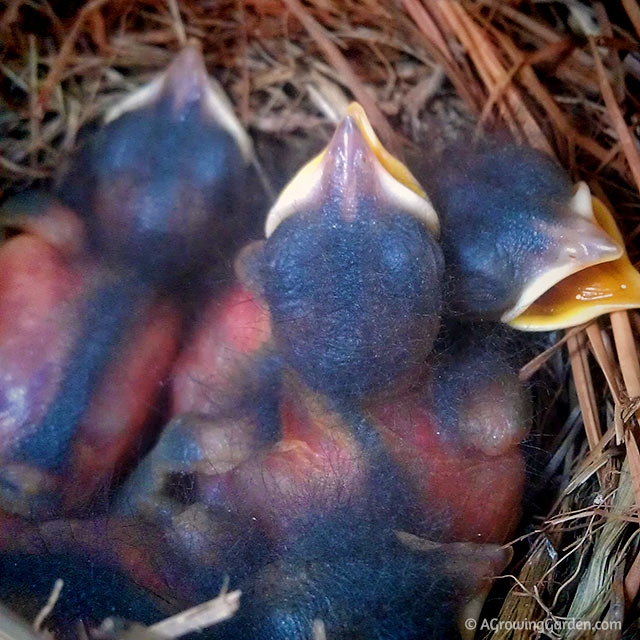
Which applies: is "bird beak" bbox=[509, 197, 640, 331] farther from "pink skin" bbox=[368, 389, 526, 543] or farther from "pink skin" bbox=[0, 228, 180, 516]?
"pink skin" bbox=[0, 228, 180, 516]

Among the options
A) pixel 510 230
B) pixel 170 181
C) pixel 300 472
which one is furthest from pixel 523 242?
pixel 170 181

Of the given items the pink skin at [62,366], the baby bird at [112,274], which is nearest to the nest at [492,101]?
the baby bird at [112,274]

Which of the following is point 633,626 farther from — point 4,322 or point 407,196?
point 4,322

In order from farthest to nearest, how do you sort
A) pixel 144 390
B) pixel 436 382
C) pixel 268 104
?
1. pixel 268 104
2. pixel 144 390
3. pixel 436 382

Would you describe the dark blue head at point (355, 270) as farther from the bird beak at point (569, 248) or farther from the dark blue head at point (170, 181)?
the dark blue head at point (170, 181)

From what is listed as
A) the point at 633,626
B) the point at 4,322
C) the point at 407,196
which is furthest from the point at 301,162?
the point at 633,626

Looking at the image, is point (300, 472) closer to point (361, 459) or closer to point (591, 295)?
point (361, 459)
